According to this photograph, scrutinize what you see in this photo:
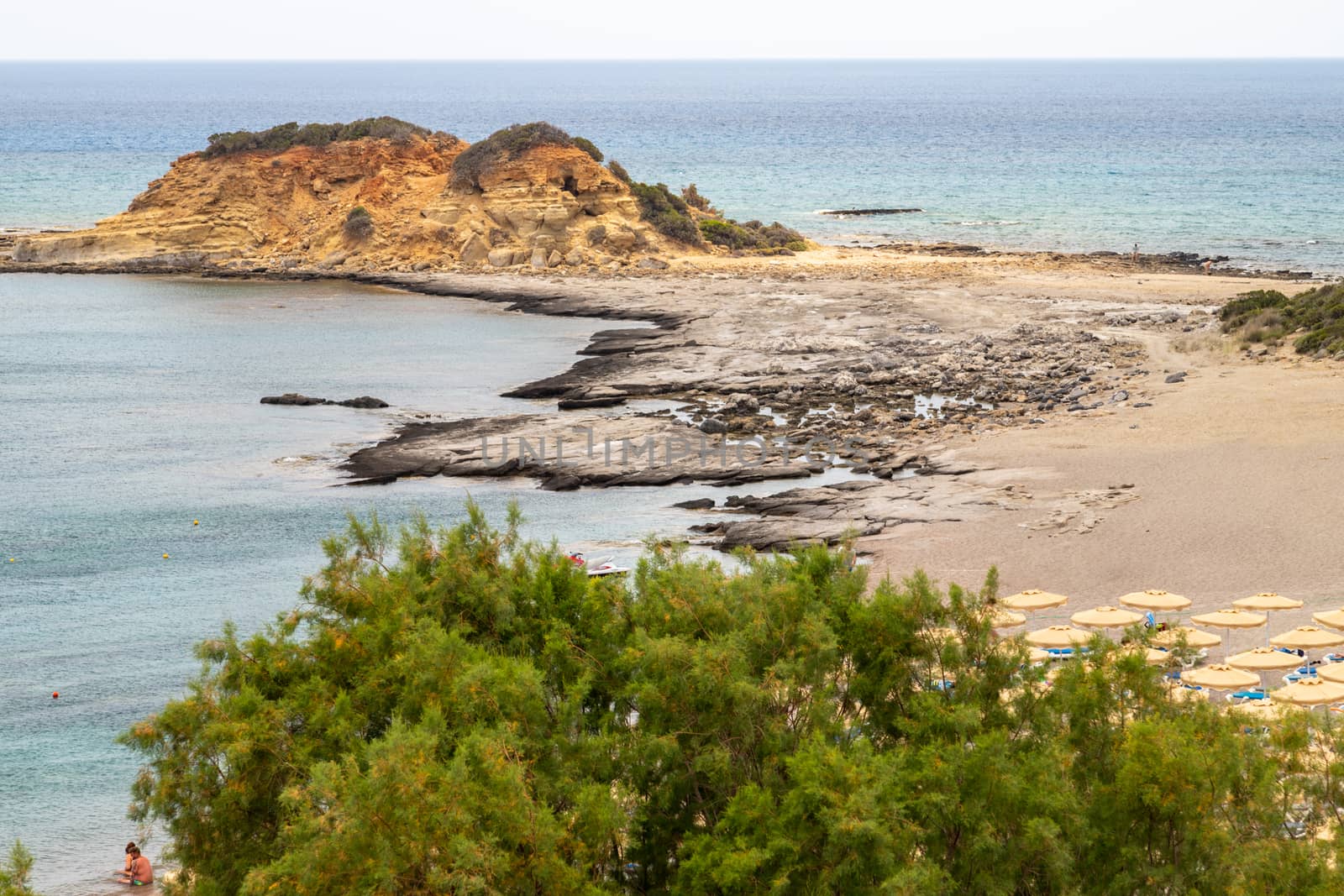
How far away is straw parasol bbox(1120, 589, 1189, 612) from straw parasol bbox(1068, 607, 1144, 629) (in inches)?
10.0

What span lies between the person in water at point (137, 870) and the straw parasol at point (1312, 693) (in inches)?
616

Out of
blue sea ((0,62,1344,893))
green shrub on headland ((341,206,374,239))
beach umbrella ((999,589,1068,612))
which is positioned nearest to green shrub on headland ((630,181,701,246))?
blue sea ((0,62,1344,893))

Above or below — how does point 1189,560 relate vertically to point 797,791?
below

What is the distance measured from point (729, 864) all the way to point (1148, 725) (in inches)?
162

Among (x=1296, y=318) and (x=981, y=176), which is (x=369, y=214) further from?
(x=981, y=176)

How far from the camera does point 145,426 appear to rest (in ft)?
151

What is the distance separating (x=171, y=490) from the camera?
3853 cm

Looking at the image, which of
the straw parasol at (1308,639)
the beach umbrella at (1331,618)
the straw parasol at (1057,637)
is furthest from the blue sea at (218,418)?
the beach umbrella at (1331,618)

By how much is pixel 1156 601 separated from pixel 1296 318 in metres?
29.8

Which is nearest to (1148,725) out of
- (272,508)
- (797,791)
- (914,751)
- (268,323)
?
(914,751)

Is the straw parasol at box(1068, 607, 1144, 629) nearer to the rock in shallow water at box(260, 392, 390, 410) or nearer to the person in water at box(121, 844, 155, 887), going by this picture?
the person in water at box(121, 844, 155, 887)

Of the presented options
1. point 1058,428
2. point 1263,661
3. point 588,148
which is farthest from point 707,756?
point 588,148

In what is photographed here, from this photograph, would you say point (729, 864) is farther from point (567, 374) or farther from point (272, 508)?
point (567, 374)

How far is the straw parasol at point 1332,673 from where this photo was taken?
19.7 meters
